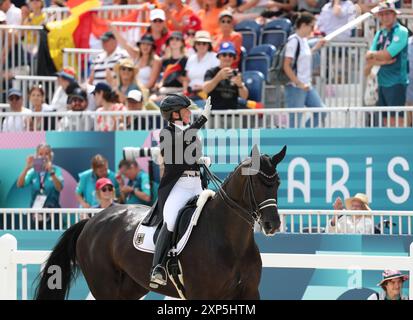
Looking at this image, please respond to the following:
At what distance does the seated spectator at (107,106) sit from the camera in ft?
52.2

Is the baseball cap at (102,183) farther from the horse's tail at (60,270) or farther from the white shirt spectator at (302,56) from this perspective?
the white shirt spectator at (302,56)

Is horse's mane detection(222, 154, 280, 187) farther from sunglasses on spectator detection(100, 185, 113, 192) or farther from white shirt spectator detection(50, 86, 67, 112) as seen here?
white shirt spectator detection(50, 86, 67, 112)

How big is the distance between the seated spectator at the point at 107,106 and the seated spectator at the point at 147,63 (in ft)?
2.18

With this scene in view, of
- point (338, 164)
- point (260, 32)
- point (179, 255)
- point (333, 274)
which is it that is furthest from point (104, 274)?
point (260, 32)

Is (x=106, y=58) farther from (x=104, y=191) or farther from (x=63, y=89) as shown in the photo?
(x=104, y=191)

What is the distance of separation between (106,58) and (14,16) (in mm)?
2766

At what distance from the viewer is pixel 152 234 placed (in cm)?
1202

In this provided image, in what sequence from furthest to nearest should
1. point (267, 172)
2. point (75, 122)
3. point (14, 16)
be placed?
point (14, 16)
point (75, 122)
point (267, 172)

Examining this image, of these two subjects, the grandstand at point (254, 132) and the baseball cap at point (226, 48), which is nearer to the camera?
the grandstand at point (254, 132)

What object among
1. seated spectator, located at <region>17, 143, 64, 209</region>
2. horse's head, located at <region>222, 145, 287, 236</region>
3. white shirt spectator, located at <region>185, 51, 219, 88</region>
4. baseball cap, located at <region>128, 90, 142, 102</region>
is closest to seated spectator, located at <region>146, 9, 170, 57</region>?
white shirt spectator, located at <region>185, 51, 219, 88</region>

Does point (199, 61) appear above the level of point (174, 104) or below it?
above

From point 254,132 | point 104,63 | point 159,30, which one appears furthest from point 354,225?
point 104,63

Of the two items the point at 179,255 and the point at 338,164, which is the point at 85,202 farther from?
the point at 179,255

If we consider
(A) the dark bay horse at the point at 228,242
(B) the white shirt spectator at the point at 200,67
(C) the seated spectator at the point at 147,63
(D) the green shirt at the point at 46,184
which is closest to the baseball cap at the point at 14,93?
(D) the green shirt at the point at 46,184
